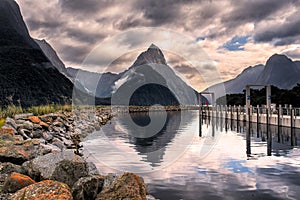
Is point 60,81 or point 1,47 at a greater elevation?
point 1,47

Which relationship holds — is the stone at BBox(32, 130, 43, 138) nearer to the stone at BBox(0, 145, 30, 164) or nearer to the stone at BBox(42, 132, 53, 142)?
the stone at BBox(42, 132, 53, 142)

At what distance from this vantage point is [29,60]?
234ft

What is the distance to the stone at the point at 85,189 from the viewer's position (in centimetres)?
670

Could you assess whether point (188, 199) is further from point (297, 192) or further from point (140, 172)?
point (140, 172)

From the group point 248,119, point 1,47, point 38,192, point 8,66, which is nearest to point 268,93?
point 248,119

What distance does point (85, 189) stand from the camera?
22.2ft

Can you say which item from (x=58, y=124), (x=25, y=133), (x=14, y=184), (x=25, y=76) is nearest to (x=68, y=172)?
(x=14, y=184)

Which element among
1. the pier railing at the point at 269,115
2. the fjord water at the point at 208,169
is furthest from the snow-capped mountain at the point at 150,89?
the fjord water at the point at 208,169

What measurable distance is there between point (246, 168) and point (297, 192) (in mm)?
3358

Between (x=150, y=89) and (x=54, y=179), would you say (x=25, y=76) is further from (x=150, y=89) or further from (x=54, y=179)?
(x=150, y=89)

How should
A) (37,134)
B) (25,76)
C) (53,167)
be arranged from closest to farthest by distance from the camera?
1. (53,167)
2. (37,134)
3. (25,76)

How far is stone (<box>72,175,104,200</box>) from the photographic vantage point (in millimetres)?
6699

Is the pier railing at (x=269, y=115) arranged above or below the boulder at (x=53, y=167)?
above

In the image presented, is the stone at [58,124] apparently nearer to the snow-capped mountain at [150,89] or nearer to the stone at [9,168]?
the stone at [9,168]
